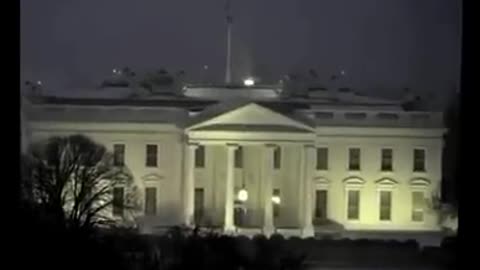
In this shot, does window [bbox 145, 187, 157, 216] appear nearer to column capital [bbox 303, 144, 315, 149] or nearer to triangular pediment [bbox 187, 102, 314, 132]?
triangular pediment [bbox 187, 102, 314, 132]

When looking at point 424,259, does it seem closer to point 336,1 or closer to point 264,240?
point 264,240

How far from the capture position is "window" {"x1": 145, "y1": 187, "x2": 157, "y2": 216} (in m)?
2.02

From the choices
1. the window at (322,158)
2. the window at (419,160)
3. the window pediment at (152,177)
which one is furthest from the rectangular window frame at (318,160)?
the window pediment at (152,177)

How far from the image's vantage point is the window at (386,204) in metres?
2.04

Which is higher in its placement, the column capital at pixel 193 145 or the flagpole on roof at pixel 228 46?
the flagpole on roof at pixel 228 46

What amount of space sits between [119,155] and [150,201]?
0.44 ft

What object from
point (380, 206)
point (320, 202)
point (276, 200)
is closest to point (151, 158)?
point (276, 200)

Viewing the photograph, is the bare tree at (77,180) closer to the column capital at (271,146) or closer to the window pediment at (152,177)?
the window pediment at (152,177)

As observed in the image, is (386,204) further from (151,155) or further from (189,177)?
(151,155)

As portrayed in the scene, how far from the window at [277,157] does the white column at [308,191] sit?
0.06 m

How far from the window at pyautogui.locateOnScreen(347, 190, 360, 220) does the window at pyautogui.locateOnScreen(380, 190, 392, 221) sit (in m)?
0.06

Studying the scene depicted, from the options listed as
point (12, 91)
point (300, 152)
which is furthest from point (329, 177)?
point (12, 91)

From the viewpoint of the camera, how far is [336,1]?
79.3 inches

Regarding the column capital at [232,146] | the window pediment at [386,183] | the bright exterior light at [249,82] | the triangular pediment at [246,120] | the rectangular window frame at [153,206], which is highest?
the bright exterior light at [249,82]
